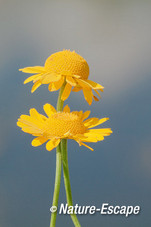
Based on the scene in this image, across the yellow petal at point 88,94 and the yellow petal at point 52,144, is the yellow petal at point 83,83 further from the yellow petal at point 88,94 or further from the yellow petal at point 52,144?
the yellow petal at point 52,144

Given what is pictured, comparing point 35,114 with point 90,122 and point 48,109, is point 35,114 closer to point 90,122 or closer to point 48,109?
point 48,109

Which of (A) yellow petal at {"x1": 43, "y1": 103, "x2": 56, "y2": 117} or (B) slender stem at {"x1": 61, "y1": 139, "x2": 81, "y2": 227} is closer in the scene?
(B) slender stem at {"x1": 61, "y1": 139, "x2": 81, "y2": 227}

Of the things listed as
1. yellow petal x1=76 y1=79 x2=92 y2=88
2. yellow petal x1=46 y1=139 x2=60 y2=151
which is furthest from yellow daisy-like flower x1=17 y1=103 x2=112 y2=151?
yellow petal x1=76 y1=79 x2=92 y2=88

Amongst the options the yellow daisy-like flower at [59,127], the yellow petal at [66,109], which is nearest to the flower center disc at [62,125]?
the yellow daisy-like flower at [59,127]

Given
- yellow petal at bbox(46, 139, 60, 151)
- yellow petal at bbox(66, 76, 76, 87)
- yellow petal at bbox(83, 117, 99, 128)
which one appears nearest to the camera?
yellow petal at bbox(46, 139, 60, 151)

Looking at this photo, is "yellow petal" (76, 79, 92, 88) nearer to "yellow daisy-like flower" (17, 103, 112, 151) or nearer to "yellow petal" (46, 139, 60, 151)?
"yellow daisy-like flower" (17, 103, 112, 151)

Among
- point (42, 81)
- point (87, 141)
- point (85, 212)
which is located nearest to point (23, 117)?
point (42, 81)
